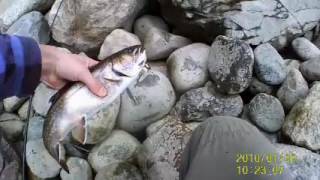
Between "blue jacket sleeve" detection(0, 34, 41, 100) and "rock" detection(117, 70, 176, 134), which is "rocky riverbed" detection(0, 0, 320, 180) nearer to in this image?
"rock" detection(117, 70, 176, 134)

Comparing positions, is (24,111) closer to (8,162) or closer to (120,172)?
(8,162)

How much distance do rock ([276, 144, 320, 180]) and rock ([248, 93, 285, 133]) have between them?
159 mm

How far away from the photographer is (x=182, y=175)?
5.69 feet

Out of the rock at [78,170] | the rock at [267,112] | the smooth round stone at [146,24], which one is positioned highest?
the smooth round stone at [146,24]

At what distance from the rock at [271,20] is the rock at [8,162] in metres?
1.24

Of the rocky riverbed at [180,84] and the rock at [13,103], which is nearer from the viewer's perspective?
the rocky riverbed at [180,84]

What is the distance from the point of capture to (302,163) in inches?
86.7

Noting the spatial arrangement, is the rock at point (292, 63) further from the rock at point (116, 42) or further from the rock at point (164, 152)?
the rock at point (116, 42)

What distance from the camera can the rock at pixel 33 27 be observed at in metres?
2.87

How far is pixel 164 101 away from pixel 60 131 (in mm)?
963

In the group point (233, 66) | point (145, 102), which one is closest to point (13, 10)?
point (145, 102)

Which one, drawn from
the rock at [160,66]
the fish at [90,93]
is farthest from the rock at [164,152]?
the fish at [90,93]

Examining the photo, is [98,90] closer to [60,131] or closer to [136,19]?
[60,131]

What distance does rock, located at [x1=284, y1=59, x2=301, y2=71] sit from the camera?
8.39 ft
